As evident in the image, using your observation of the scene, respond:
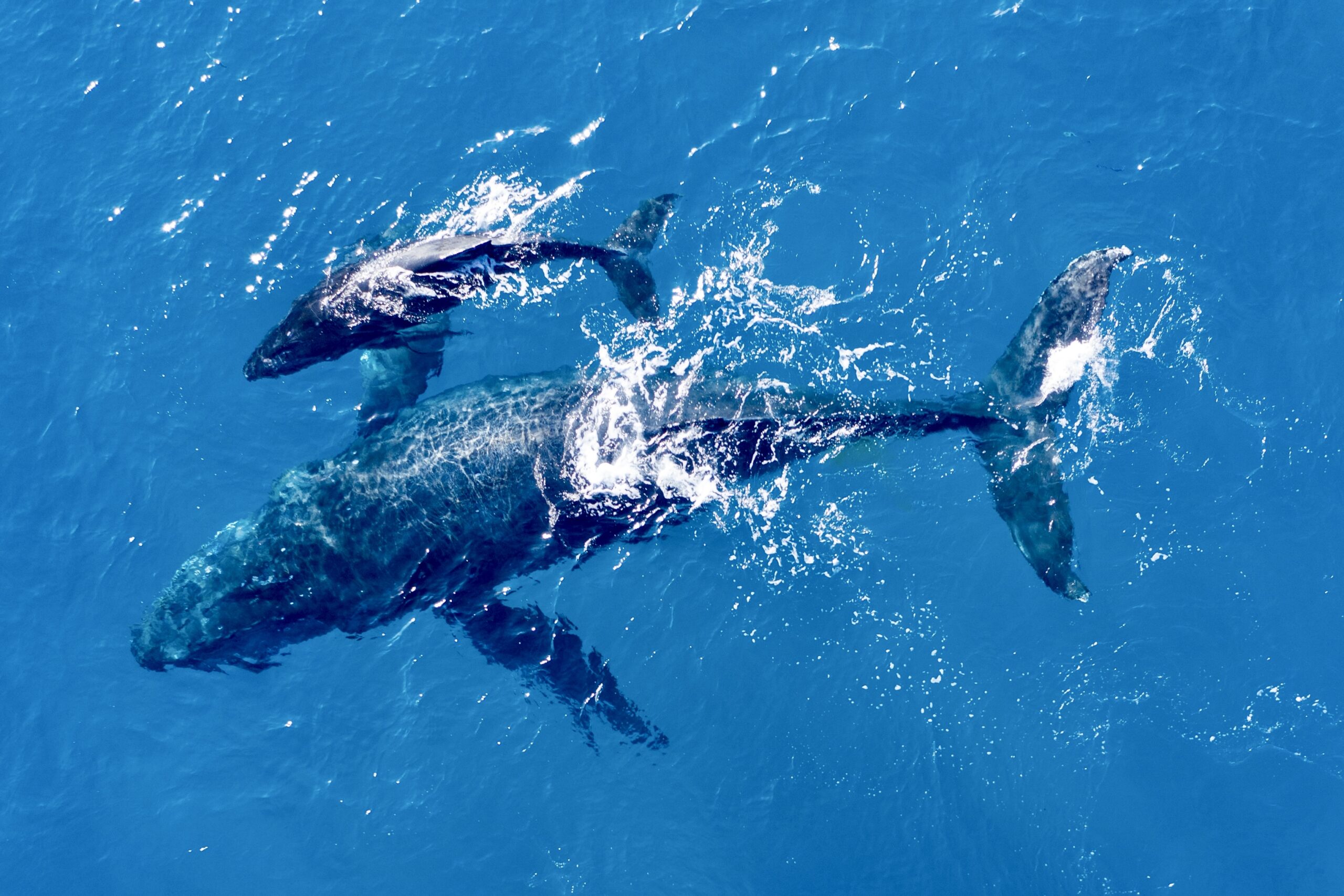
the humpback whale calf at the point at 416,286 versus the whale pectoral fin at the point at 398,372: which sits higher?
the humpback whale calf at the point at 416,286

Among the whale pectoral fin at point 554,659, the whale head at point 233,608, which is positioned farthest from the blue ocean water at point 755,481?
the whale head at point 233,608

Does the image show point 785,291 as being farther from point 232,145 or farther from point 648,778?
point 232,145

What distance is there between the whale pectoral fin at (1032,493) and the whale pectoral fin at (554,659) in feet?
29.3

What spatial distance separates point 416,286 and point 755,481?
345 inches

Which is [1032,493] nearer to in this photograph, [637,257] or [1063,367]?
[1063,367]

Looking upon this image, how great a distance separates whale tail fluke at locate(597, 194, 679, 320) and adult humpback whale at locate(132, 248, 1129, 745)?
6.66 feet

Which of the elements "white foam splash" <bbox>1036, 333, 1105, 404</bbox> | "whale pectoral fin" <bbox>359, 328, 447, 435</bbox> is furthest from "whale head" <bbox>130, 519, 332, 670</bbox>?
"white foam splash" <bbox>1036, 333, 1105, 404</bbox>

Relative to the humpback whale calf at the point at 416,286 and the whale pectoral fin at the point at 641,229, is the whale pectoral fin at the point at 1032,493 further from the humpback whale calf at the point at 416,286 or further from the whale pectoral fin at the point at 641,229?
the whale pectoral fin at the point at 641,229

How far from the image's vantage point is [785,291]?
77.5 feet

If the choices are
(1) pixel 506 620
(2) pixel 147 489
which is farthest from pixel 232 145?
(1) pixel 506 620

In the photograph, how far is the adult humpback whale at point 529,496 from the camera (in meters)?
21.0

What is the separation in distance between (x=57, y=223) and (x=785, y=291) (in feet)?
64.3

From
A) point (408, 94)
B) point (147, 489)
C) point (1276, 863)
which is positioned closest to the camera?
point (1276, 863)

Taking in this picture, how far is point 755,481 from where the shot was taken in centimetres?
2209
